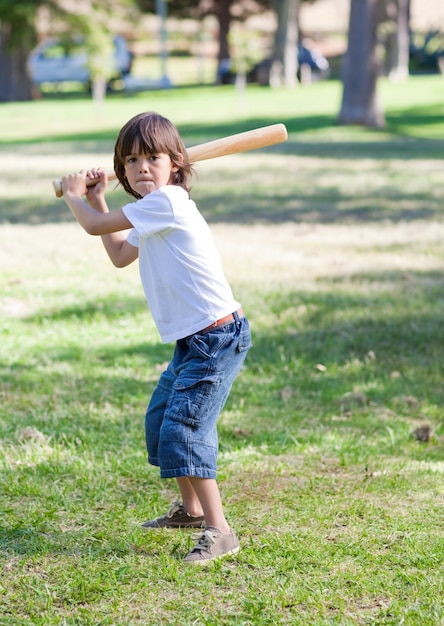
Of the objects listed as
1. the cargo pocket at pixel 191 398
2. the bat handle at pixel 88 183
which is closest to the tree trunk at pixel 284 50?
the bat handle at pixel 88 183

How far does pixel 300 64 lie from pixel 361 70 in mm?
19599

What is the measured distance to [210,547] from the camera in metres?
3.14

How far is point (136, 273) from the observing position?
7449 mm

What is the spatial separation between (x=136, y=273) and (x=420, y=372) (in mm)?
2741

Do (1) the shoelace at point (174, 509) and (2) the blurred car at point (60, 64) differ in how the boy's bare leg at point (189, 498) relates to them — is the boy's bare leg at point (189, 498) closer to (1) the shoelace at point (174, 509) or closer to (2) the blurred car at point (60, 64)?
(1) the shoelace at point (174, 509)

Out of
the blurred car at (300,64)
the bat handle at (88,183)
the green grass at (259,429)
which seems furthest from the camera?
the blurred car at (300,64)

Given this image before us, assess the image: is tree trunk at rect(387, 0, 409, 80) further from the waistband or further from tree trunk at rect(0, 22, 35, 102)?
the waistband

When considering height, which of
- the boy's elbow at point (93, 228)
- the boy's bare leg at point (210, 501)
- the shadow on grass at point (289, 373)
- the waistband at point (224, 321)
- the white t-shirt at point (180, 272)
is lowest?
the shadow on grass at point (289, 373)

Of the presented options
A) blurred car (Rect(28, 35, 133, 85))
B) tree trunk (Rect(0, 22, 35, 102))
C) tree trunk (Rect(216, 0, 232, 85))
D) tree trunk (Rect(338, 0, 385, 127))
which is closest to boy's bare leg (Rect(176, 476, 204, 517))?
tree trunk (Rect(338, 0, 385, 127))

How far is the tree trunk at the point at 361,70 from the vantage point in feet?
68.0

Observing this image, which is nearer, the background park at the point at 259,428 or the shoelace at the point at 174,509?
the background park at the point at 259,428

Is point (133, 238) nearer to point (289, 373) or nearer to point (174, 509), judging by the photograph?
point (174, 509)

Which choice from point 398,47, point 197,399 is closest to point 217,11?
point 398,47

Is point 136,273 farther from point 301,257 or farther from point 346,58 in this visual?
point 346,58
